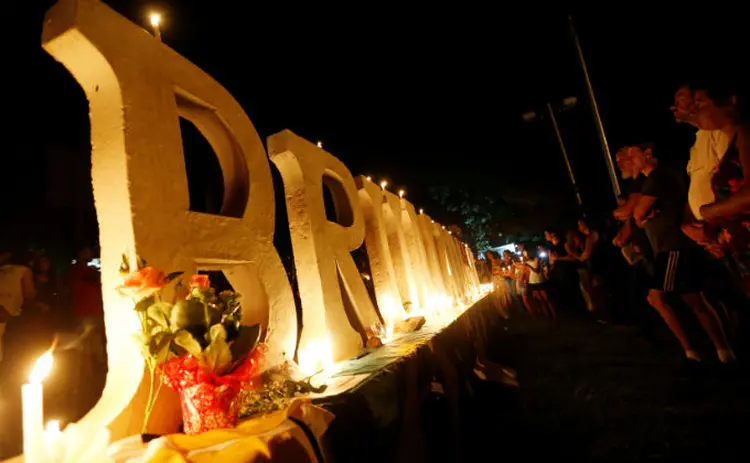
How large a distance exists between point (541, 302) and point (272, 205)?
10160 mm

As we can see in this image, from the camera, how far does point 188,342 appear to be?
1862 mm

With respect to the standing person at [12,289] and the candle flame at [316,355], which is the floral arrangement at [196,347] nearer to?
the candle flame at [316,355]

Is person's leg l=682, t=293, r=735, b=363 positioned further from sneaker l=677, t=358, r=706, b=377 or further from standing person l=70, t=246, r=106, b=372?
standing person l=70, t=246, r=106, b=372

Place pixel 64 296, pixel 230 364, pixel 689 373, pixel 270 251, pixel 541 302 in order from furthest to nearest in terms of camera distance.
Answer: pixel 541 302, pixel 64 296, pixel 689 373, pixel 270 251, pixel 230 364

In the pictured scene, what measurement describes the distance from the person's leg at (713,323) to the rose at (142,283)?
4936 mm

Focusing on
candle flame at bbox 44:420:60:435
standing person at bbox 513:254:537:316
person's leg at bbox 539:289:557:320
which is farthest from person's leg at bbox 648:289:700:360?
standing person at bbox 513:254:537:316

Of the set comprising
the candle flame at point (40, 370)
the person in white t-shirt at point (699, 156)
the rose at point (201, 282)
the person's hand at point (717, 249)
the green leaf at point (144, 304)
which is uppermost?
the person in white t-shirt at point (699, 156)

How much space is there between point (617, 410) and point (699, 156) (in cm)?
232

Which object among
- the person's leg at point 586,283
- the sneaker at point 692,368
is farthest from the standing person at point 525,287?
the sneaker at point 692,368

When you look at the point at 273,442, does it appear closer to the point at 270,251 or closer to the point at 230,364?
the point at 230,364

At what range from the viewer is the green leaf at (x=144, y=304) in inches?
77.0

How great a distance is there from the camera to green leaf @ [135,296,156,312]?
1.96 m

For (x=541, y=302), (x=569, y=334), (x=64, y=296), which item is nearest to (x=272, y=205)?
(x=64, y=296)

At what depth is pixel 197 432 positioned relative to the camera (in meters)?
1.97
